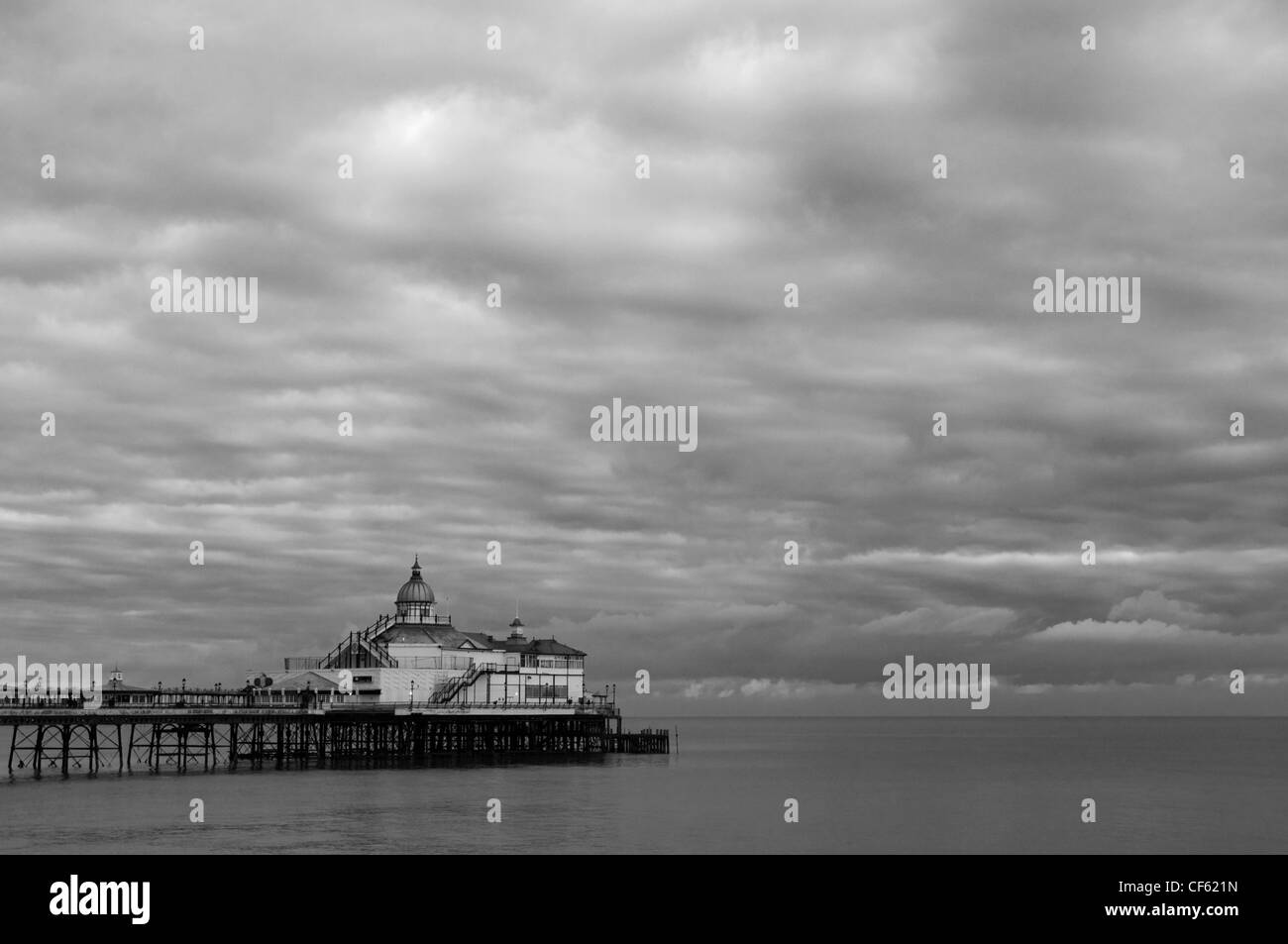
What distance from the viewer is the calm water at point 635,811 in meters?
59.1

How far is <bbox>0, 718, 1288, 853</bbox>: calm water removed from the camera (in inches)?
2328

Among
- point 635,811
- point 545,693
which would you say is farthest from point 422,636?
point 635,811

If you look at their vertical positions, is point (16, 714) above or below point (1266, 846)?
above

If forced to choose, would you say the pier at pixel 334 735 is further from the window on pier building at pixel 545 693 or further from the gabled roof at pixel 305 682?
the gabled roof at pixel 305 682

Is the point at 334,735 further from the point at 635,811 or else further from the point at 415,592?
the point at 635,811

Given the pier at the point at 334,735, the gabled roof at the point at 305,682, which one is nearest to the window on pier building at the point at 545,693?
the pier at the point at 334,735

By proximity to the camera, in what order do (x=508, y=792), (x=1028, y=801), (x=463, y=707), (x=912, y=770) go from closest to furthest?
(x=508, y=792)
(x=1028, y=801)
(x=463, y=707)
(x=912, y=770)

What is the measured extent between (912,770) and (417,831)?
7078 centimetres
